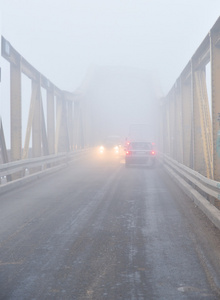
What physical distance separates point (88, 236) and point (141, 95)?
62.0m

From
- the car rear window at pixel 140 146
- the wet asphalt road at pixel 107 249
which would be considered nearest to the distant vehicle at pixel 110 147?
the car rear window at pixel 140 146

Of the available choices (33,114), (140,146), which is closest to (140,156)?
(140,146)

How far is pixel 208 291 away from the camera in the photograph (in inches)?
176

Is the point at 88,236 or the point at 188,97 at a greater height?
Result: the point at 188,97

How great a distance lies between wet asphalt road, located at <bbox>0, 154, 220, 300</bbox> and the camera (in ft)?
15.0

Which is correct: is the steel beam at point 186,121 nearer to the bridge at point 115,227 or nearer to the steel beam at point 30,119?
the bridge at point 115,227

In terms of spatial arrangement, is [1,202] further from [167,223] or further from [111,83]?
[111,83]

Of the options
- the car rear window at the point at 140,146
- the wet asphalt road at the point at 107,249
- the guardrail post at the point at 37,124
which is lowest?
the wet asphalt road at the point at 107,249

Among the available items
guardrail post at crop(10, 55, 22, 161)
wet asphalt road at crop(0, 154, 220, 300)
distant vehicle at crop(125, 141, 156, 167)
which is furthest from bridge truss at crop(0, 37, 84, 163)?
wet asphalt road at crop(0, 154, 220, 300)

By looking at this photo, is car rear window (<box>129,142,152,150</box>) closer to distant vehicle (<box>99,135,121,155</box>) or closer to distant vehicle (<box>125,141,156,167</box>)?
distant vehicle (<box>125,141,156,167</box>)

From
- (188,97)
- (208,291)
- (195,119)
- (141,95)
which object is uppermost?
(141,95)

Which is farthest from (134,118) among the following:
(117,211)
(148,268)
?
(148,268)

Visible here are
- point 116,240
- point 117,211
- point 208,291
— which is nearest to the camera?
point 208,291

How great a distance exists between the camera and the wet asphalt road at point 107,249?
15.0 feet
